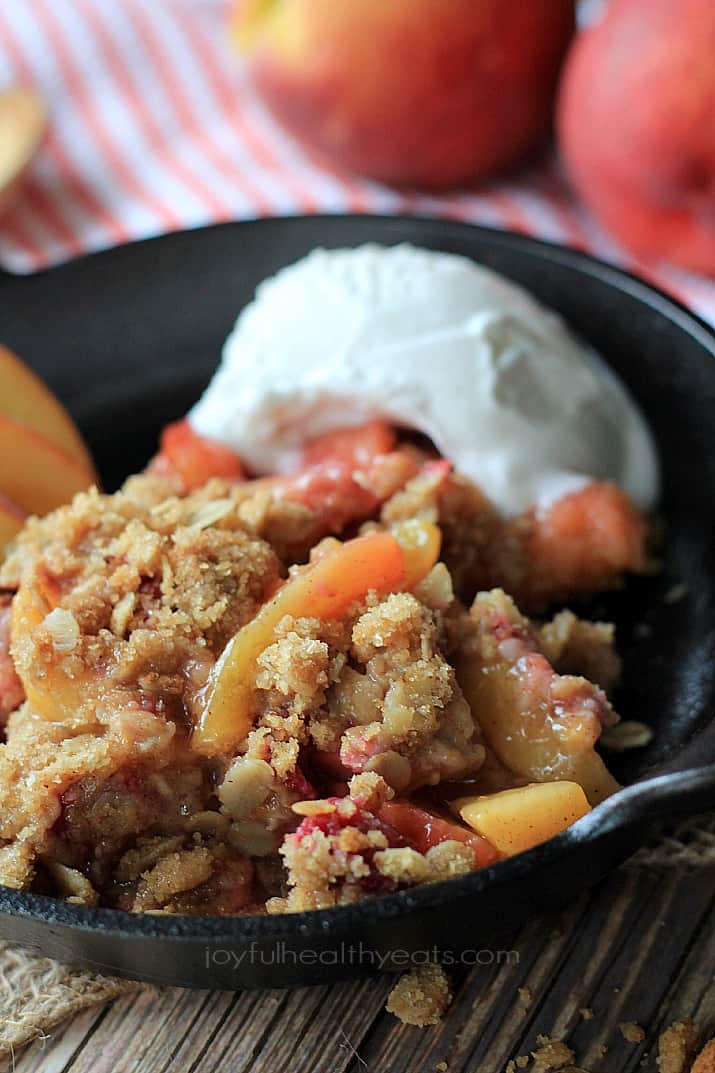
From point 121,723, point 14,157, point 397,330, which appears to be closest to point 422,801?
point 121,723

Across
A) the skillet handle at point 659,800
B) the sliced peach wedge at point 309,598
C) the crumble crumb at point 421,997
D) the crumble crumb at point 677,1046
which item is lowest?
the crumble crumb at point 677,1046

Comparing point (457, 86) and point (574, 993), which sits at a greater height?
point (457, 86)

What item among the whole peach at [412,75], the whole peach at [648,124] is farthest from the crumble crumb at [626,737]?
the whole peach at [412,75]

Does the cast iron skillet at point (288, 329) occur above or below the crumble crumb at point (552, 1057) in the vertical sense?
above

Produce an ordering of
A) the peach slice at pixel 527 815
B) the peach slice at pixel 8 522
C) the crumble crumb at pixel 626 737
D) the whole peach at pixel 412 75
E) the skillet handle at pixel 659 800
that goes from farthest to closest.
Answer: the whole peach at pixel 412 75 < the peach slice at pixel 8 522 < the crumble crumb at pixel 626 737 < the peach slice at pixel 527 815 < the skillet handle at pixel 659 800

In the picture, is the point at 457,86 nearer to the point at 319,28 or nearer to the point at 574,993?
the point at 319,28

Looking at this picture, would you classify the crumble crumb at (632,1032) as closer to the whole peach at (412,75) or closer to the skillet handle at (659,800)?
the skillet handle at (659,800)

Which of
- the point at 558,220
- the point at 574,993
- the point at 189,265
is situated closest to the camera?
the point at 574,993
